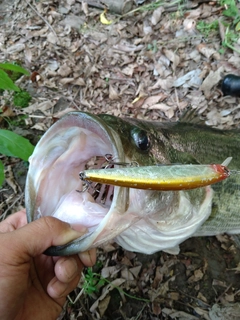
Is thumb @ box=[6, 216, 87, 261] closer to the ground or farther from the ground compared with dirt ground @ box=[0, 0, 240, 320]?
farther from the ground

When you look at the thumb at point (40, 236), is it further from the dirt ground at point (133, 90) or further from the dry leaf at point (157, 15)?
the dry leaf at point (157, 15)

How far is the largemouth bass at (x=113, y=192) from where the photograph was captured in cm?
134

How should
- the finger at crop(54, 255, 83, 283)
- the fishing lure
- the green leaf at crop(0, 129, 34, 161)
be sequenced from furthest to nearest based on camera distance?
1. the green leaf at crop(0, 129, 34, 161)
2. the finger at crop(54, 255, 83, 283)
3. the fishing lure

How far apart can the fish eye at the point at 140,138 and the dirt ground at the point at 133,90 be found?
1.48 meters

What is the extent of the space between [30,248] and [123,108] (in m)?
2.42

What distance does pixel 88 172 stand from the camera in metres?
1.04

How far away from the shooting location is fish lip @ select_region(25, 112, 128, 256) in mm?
1285

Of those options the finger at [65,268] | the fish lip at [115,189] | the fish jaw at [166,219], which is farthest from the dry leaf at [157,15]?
the finger at [65,268]

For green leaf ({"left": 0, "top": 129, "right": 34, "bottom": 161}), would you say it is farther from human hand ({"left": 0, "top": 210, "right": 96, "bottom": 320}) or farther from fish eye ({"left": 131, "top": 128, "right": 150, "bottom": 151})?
fish eye ({"left": 131, "top": 128, "right": 150, "bottom": 151})

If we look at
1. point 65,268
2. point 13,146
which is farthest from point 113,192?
point 13,146

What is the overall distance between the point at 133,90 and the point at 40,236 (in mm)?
2627

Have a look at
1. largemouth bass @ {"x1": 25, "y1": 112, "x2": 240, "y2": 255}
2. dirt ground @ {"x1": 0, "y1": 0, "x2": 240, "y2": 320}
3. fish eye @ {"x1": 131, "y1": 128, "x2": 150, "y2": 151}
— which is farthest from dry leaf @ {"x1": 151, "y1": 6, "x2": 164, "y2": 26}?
fish eye @ {"x1": 131, "y1": 128, "x2": 150, "y2": 151}

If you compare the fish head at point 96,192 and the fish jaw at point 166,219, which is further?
the fish jaw at point 166,219

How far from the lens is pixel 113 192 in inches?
66.0
